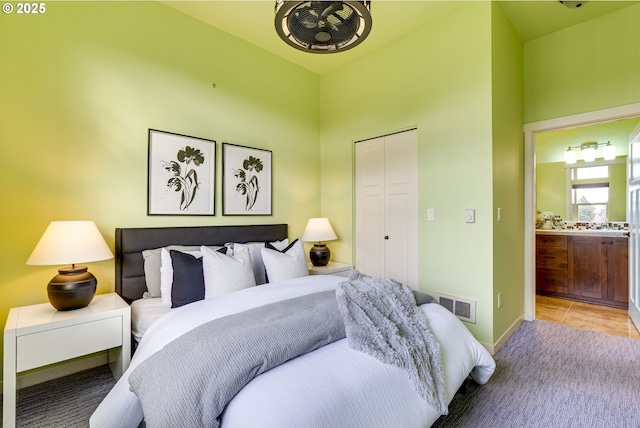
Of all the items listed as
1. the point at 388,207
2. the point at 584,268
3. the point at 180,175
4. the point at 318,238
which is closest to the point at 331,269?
the point at 318,238

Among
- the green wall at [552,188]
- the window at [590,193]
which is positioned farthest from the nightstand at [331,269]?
the window at [590,193]

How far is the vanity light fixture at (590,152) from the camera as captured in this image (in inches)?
158

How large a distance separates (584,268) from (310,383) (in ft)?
14.5

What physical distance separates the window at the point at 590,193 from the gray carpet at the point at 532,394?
2.50 m

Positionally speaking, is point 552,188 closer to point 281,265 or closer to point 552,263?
point 552,263

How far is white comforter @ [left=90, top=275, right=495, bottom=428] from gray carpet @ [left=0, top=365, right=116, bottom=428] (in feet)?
2.11

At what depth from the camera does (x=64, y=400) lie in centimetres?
189

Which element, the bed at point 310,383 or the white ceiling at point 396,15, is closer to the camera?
the bed at point 310,383

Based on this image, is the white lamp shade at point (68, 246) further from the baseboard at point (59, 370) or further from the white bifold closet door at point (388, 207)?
the white bifold closet door at point (388, 207)

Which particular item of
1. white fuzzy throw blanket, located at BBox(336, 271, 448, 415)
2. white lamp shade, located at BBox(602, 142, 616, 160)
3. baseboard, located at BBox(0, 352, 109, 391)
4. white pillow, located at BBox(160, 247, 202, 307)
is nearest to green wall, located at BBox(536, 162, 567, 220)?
white lamp shade, located at BBox(602, 142, 616, 160)

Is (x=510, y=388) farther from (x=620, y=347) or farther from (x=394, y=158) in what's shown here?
(x=394, y=158)

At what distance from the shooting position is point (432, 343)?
148 centimetres

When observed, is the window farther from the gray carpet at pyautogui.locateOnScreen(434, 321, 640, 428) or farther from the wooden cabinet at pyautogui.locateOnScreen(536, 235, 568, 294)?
the gray carpet at pyautogui.locateOnScreen(434, 321, 640, 428)

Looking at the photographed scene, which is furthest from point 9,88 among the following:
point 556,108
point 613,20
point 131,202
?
point 613,20
